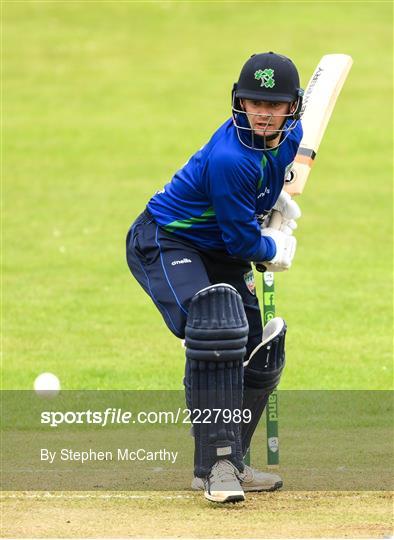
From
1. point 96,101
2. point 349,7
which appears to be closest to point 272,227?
point 96,101

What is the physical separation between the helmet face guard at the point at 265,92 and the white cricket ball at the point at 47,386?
11.5ft

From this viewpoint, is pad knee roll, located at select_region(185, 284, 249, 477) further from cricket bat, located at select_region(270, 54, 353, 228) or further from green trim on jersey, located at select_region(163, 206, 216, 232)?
cricket bat, located at select_region(270, 54, 353, 228)

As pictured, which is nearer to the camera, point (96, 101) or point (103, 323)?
point (103, 323)

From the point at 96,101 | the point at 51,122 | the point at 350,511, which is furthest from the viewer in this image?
the point at 96,101

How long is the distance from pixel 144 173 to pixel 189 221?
1170cm

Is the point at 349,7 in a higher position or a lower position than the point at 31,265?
higher

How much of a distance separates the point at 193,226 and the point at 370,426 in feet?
8.51

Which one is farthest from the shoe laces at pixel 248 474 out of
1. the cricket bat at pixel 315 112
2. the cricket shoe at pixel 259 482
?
the cricket bat at pixel 315 112

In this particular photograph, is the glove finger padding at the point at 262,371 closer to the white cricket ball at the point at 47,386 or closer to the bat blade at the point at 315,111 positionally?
the bat blade at the point at 315,111

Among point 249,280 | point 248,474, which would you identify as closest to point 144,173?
point 249,280

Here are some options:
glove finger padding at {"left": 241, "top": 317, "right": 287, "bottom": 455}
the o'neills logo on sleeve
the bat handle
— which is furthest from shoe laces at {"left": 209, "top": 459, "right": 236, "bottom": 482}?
the bat handle

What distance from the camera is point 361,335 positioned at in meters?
10.4

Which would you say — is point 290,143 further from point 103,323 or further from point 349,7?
point 349,7

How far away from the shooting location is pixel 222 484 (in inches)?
207
